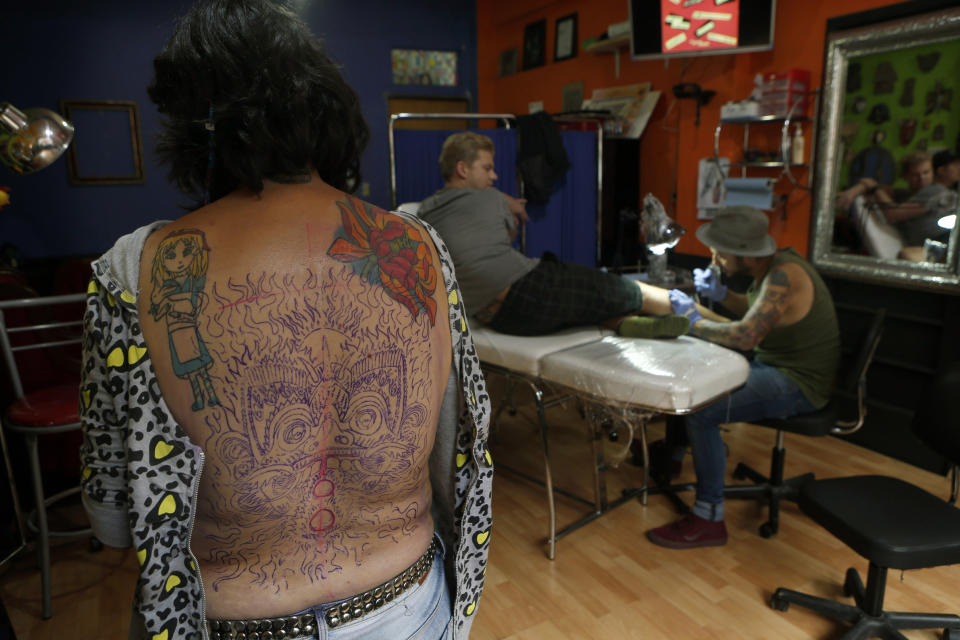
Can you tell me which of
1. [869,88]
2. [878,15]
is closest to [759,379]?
[869,88]

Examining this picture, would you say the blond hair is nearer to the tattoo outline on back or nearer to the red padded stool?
the red padded stool

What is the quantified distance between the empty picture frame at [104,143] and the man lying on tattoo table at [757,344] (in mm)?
4409

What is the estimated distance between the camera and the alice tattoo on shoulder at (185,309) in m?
0.65

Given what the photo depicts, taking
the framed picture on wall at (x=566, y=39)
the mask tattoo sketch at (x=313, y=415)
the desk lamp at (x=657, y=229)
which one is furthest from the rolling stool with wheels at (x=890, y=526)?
the framed picture on wall at (x=566, y=39)

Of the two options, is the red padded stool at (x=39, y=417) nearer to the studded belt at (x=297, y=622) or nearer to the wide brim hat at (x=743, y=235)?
the studded belt at (x=297, y=622)

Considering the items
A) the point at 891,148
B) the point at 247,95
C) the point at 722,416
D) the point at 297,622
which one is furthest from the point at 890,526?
the point at 891,148

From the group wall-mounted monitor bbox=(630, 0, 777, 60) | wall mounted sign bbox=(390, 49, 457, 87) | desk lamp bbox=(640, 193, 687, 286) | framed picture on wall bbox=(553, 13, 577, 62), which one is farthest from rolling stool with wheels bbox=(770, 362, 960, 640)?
wall mounted sign bbox=(390, 49, 457, 87)

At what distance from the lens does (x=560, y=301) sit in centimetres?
219

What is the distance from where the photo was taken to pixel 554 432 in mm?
3096

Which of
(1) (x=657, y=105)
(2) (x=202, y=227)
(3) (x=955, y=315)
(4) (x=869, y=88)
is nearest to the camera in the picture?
(2) (x=202, y=227)

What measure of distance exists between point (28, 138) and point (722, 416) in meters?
2.45

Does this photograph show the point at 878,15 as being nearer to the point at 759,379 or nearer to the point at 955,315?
the point at 955,315

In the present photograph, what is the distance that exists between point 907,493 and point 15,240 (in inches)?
209

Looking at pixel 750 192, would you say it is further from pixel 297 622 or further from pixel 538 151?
pixel 297 622
